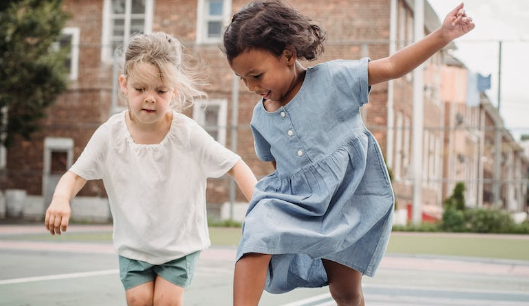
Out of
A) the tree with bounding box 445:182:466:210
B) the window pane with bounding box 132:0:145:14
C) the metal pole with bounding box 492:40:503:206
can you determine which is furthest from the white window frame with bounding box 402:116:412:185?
the window pane with bounding box 132:0:145:14

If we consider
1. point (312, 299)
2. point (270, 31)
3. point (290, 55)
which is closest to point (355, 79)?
point (290, 55)

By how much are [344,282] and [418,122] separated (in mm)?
14213

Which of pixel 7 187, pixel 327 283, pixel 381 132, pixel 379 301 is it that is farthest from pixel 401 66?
pixel 7 187

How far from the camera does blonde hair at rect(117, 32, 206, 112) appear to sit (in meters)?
3.54

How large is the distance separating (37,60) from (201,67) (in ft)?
45.9

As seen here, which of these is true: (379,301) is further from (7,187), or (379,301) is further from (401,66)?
(7,187)

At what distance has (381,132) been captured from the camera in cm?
1689

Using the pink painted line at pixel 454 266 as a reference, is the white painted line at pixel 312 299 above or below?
above

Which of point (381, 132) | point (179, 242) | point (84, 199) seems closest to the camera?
point (179, 242)

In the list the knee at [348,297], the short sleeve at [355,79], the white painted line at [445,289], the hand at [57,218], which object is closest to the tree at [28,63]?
the white painted line at [445,289]

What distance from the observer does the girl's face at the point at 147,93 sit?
3475 millimetres

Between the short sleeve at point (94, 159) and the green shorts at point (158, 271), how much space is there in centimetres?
41

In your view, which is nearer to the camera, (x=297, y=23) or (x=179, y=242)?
(x=297, y=23)

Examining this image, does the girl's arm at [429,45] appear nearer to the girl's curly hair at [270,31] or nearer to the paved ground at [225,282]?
the girl's curly hair at [270,31]
